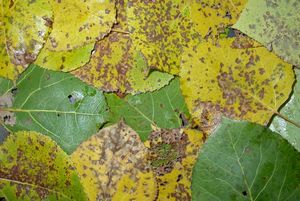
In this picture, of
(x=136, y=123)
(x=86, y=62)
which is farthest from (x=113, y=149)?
(x=86, y=62)

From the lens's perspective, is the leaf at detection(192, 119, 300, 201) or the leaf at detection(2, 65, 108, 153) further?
the leaf at detection(2, 65, 108, 153)

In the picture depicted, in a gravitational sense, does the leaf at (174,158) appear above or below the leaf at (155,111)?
below

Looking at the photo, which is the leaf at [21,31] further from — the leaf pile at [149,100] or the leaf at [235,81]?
the leaf at [235,81]

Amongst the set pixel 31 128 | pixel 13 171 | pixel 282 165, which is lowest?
pixel 13 171

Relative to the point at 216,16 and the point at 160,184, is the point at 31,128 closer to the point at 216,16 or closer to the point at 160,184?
the point at 160,184

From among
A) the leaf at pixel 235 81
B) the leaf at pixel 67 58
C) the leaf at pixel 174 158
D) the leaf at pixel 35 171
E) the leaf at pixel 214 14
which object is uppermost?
the leaf at pixel 214 14

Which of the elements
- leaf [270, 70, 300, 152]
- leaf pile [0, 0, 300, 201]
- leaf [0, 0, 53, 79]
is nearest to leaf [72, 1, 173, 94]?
leaf pile [0, 0, 300, 201]

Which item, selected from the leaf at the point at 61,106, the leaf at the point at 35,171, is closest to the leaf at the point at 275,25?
the leaf at the point at 61,106

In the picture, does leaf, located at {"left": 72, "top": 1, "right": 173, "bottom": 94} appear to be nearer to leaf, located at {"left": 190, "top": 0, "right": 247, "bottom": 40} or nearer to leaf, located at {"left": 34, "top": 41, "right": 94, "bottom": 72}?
leaf, located at {"left": 34, "top": 41, "right": 94, "bottom": 72}
